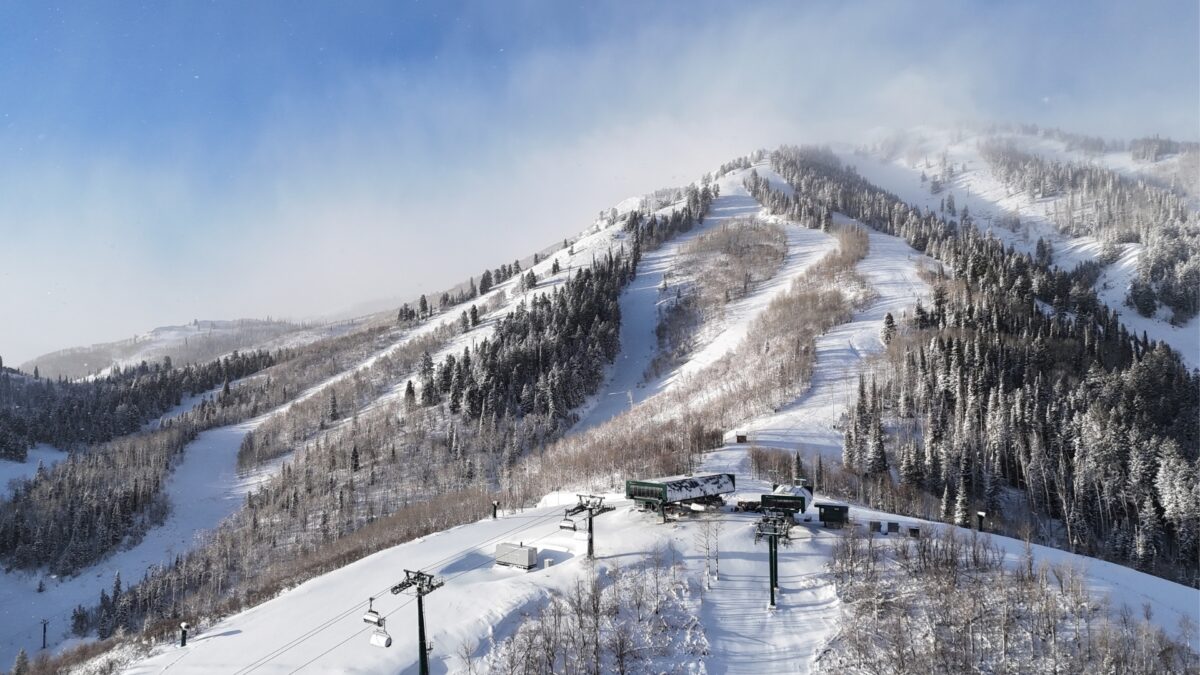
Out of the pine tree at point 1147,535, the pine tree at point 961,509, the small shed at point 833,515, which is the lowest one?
the pine tree at point 1147,535

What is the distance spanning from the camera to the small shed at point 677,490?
2046 inches

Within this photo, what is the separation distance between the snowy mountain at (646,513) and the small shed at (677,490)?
1565mm

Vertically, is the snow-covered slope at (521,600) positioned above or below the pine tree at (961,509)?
above

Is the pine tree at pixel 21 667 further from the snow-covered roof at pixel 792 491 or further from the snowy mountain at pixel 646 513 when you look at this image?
the snow-covered roof at pixel 792 491

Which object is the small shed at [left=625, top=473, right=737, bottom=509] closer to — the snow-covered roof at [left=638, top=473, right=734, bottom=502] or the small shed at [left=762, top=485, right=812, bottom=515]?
the snow-covered roof at [left=638, top=473, right=734, bottom=502]

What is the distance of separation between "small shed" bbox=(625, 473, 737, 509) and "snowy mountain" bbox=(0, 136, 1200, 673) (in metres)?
1.57

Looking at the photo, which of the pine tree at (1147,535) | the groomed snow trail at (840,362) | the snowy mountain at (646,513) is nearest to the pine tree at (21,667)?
the snowy mountain at (646,513)

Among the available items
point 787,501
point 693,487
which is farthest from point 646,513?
point 787,501

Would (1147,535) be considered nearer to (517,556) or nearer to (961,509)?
(961,509)

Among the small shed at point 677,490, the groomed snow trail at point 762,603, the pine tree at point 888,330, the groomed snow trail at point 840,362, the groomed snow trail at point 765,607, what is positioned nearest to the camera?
the groomed snow trail at point 765,607

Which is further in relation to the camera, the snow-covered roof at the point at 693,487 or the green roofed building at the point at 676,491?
the snow-covered roof at the point at 693,487

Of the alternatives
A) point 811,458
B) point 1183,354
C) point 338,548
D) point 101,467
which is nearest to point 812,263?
point 1183,354

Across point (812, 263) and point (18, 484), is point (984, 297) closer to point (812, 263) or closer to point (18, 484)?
point (812, 263)

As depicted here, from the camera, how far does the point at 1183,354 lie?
156m
